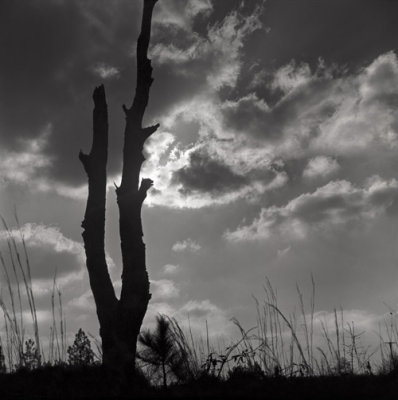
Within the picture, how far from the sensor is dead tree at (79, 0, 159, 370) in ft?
24.1

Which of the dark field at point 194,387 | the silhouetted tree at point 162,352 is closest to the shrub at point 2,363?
the dark field at point 194,387

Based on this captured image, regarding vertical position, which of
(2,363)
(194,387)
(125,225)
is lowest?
(194,387)

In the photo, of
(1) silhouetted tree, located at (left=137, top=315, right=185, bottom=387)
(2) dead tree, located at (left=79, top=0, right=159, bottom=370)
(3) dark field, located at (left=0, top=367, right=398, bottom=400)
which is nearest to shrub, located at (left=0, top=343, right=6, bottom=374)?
(3) dark field, located at (left=0, top=367, right=398, bottom=400)

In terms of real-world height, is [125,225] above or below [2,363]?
above

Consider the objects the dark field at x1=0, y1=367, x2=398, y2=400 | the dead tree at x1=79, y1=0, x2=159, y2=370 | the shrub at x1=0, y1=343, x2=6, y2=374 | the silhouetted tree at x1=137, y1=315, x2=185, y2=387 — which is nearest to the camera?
the dark field at x1=0, y1=367, x2=398, y2=400

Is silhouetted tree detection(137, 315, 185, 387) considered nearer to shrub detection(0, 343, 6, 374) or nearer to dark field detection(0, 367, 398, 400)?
dark field detection(0, 367, 398, 400)

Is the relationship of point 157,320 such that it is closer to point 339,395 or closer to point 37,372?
point 37,372

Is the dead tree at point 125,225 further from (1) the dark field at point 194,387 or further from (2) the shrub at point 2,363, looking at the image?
(2) the shrub at point 2,363

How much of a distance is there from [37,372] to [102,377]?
33.7 inches

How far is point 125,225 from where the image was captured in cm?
770

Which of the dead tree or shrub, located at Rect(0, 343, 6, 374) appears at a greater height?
the dead tree

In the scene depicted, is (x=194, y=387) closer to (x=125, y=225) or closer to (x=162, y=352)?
(x=162, y=352)

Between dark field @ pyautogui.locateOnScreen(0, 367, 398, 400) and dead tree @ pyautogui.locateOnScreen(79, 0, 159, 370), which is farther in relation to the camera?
dead tree @ pyautogui.locateOnScreen(79, 0, 159, 370)

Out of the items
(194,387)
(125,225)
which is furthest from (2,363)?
(194,387)
